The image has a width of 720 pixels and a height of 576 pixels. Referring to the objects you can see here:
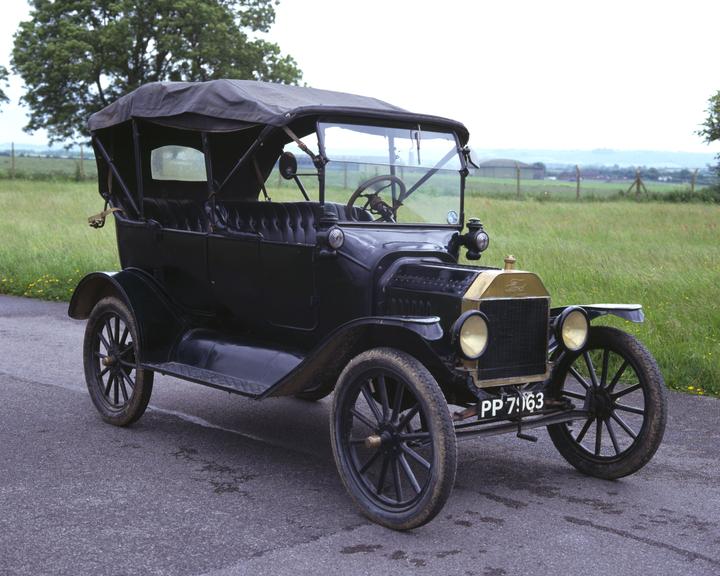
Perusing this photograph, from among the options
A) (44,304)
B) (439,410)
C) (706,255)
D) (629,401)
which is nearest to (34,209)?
(44,304)

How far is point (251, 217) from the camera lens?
610cm

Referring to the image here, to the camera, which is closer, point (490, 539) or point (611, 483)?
point (490, 539)

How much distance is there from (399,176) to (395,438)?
1879 millimetres

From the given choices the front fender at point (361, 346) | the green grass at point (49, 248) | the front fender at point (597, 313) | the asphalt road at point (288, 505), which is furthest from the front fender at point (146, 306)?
the green grass at point (49, 248)

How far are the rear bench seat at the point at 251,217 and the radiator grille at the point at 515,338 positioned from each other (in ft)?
4.09

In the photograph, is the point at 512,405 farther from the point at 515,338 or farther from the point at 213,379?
the point at 213,379

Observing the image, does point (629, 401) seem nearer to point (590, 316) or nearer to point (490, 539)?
point (590, 316)

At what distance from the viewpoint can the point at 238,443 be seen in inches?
221

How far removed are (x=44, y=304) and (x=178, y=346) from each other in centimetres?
618

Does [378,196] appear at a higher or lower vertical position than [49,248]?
higher

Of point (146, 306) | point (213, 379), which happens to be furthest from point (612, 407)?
point (146, 306)

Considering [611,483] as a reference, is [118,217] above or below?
above

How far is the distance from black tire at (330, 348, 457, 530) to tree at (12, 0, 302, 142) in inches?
1425

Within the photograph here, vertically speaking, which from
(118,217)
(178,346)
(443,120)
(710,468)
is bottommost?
(710,468)
